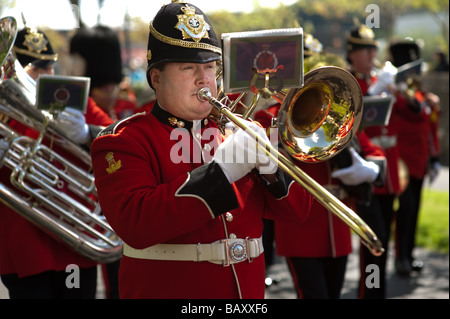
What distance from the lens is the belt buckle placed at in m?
2.62

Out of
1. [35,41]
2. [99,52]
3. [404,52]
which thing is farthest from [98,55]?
[404,52]

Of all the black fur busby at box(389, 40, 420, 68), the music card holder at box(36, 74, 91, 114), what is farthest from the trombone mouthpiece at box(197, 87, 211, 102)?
the black fur busby at box(389, 40, 420, 68)

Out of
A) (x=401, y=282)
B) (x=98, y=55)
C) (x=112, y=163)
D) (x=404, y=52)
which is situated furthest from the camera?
(x=404, y=52)

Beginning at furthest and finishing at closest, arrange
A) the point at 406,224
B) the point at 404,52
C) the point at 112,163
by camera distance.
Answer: the point at 404,52 < the point at 406,224 < the point at 112,163

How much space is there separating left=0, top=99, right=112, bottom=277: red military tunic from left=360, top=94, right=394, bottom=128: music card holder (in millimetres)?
2099

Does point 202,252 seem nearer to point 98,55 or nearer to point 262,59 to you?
point 262,59

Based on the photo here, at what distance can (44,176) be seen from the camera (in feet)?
13.4

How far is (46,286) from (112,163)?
5.57 feet

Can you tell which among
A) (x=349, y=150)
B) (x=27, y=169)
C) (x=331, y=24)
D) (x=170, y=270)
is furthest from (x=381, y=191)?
(x=331, y=24)

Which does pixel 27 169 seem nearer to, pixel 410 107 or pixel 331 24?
pixel 410 107

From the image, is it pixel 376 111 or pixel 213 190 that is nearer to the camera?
pixel 213 190

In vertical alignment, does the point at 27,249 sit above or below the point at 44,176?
below

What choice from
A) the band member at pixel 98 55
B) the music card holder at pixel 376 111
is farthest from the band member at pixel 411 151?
the band member at pixel 98 55

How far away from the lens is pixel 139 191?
244cm
